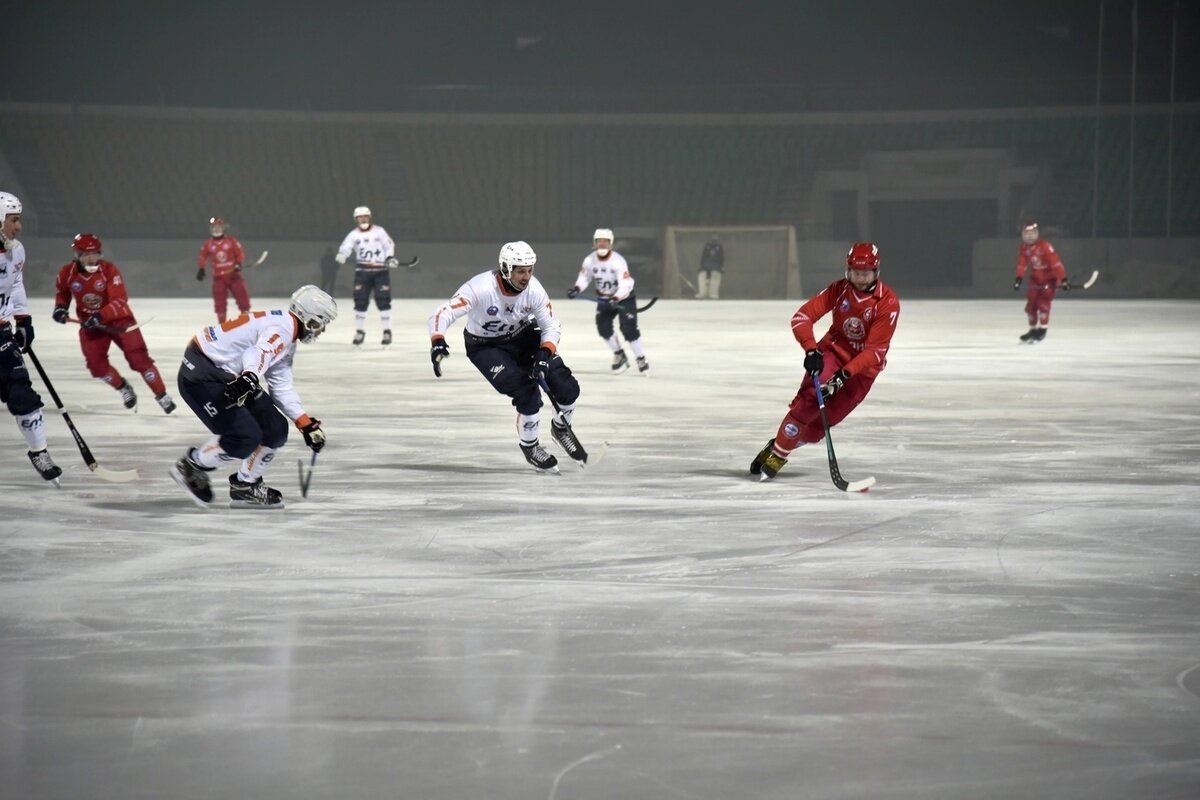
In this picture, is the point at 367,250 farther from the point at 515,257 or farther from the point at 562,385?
the point at 515,257

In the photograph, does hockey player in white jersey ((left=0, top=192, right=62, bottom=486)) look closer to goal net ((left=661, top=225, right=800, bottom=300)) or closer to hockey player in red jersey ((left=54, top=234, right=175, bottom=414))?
hockey player in red jersey ((left=54, top=234, right=175, bottom=414))

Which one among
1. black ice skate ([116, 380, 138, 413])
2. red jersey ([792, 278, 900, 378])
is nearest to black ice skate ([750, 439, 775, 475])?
red jersey ([792, 278, 900, 378])

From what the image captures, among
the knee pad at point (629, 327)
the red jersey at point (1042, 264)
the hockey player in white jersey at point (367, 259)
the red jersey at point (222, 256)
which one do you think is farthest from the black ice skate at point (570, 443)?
the red jersey at point (222, 256)

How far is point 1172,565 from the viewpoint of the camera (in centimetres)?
524

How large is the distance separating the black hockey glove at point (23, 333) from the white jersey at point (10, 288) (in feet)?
0.16

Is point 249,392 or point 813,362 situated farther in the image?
point 813,362

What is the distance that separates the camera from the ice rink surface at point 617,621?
3170 mm

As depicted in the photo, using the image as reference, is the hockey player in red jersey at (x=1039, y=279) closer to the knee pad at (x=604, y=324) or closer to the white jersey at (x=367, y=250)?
the knee pad at (x=604, y=324)

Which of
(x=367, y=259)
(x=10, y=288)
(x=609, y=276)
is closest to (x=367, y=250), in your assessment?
(x=367, y=259)

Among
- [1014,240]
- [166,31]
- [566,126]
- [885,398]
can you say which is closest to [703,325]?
[885,398]

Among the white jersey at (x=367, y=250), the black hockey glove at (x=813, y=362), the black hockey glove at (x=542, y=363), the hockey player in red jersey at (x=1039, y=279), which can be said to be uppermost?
the black hockey glove at (x=813, y=362)

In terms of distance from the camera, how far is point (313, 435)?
5.91m

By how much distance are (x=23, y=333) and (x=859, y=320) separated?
13.4 ft

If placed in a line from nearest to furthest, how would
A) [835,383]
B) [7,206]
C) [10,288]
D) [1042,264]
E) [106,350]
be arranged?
1. [835,383]
2. [7,206]
3. [10,288]
4. [106,350]
5. [1042,264]
